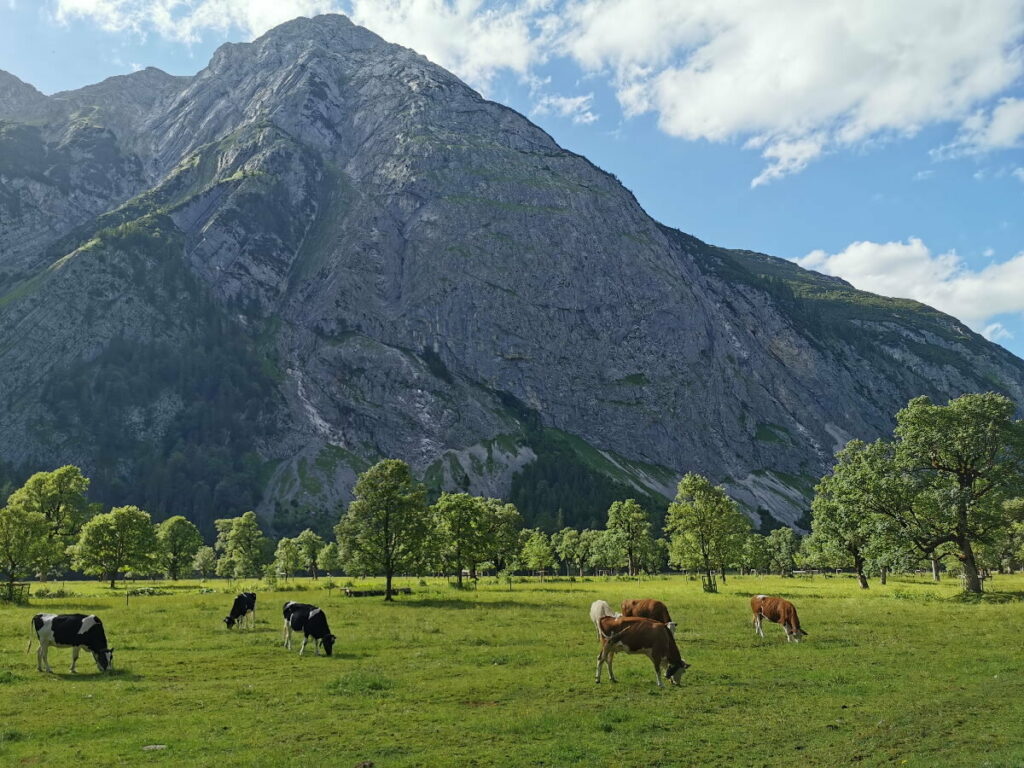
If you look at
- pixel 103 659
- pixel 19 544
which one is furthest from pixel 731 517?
pixel 19 544

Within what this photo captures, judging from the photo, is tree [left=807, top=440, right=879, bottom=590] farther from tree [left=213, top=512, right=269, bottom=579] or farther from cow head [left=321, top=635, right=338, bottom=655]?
tree [left=213, top=512, right=269, bottom=579]

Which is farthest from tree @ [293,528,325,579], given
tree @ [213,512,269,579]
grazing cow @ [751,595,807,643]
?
grazing cow @ [751,595,807,643]

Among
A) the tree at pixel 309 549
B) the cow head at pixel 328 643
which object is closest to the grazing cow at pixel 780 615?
the cow head at pixel 328 643

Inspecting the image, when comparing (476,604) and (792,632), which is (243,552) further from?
(792,632)

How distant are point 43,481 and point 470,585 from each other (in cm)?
6081

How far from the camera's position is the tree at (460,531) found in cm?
8081

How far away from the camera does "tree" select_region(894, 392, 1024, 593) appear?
54.2 m

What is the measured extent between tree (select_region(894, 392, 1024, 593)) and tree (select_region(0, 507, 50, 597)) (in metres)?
80.1

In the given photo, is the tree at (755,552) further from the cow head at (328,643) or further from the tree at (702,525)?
the cow head at (328,643)

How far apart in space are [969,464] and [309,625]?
185ft

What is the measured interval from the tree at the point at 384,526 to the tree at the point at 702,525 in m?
32.4

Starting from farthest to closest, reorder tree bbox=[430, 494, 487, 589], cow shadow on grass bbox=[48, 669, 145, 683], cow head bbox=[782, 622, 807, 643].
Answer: tree bbox=[430, 494, 487, 589] < cow head bbox=[782, 622, 807, 643] < cow shadow on grass bbox=[48, 669, 145, 683]

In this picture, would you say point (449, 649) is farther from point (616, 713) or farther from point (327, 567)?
point (327, 567)

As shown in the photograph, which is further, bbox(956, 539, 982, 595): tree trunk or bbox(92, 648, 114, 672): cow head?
bbox(956, 539, 982, 595): tree trunk
